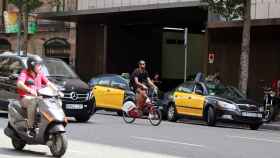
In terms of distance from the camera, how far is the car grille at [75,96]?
67.0ft

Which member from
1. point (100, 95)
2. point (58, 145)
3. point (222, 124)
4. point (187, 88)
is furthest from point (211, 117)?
point (58, 145)

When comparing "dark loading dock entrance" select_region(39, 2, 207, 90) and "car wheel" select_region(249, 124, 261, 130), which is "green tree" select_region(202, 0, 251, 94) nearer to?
"car wheel" select_region(249, 124, 261, 130)

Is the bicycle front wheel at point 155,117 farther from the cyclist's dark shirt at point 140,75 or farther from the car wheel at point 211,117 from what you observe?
the car wheel at point 211,117

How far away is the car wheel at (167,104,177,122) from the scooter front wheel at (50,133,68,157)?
44.4 ft

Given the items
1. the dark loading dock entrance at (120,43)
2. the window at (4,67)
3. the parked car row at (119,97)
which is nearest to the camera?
the parked car row at (119,97)

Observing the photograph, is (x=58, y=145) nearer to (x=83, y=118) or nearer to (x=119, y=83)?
(x=83, y=118)

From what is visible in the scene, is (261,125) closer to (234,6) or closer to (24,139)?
(234,6)

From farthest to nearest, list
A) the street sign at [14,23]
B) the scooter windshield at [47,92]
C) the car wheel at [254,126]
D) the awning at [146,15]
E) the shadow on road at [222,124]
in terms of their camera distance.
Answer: the street sign at [14,23] → the awning at [146,15] → the shadow on road at [222,124] → the car wheel at [254,126] → the scooter windshield at [47,92]

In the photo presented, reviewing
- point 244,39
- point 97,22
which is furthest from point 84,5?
point 244,39

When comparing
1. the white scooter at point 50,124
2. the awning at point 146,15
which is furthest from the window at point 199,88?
the white scooter at point 50,124

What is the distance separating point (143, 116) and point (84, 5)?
20.6 metres

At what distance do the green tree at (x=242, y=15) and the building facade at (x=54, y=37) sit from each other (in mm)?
16955

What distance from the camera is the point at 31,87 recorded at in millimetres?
12672

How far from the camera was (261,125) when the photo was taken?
82.0 ft
